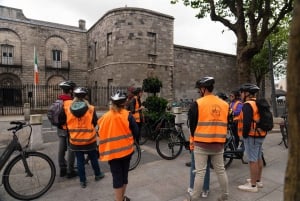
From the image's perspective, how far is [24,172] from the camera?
13.0 feet

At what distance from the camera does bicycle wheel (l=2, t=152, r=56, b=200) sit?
3797 millimetres

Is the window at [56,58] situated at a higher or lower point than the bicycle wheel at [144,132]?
higher

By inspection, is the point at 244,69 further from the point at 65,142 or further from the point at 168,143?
the point at 65,142

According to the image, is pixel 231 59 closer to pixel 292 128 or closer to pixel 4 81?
pixel 4 81

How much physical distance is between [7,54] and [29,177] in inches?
1032

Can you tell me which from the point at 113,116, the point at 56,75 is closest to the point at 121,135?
the point at 113,116

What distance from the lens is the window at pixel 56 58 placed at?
28.0m

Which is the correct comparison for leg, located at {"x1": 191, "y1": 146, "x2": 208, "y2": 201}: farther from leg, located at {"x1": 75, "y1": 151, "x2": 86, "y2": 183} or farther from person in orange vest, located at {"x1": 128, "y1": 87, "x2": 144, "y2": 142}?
person in orange vest, located at {"x1": 128, "y1": 87, "x2": 144, "y2": 142}

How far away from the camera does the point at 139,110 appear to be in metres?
6.91

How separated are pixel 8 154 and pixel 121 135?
200cm

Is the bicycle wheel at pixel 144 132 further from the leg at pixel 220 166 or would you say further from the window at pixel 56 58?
the window at pixel 56 58

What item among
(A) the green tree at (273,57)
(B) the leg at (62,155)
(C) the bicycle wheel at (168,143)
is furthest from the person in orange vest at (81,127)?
(A) the green tree at (273,57)

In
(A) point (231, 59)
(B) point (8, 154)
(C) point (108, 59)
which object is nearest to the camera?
(B) point (8, 154)

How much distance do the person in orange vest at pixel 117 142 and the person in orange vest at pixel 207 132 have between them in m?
0.97
